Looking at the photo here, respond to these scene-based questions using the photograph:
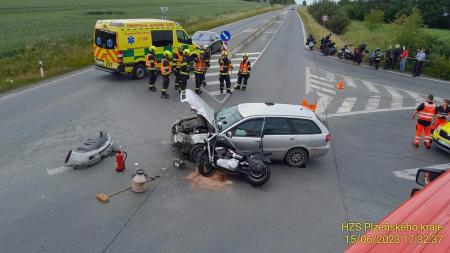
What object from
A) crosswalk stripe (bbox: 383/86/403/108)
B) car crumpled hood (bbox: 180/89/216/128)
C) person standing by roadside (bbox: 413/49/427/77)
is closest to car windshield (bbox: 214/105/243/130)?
car crumpled hood (bbox: 180/89/216/128)

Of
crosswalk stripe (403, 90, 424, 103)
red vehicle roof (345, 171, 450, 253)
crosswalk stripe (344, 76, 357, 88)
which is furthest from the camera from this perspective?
crosswalk stripe (344, 76, 357, 88)

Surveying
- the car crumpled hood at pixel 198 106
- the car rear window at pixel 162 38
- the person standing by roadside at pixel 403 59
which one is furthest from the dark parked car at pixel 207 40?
the car crumpled hood at pixel 198 106

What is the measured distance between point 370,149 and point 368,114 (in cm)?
415

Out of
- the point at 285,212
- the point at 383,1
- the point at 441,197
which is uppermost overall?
the point at 383,1

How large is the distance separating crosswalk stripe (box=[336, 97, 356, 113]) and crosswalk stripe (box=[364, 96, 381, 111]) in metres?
0.65

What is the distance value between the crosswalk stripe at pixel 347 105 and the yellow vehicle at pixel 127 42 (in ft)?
29.7

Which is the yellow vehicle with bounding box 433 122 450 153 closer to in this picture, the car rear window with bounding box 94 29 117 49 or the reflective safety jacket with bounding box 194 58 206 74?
the reflective safety jacket with bounding box 194 58 206 74

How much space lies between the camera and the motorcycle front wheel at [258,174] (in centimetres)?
877

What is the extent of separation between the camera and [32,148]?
10.4 m

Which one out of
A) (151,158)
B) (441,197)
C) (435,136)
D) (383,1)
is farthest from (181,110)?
(383,1)

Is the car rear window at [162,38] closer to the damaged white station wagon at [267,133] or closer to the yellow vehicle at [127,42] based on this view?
the yellow vehicle at [127,42]

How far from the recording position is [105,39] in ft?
56.3

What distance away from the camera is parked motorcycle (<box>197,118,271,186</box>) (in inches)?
348

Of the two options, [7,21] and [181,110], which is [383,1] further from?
[181,110]
